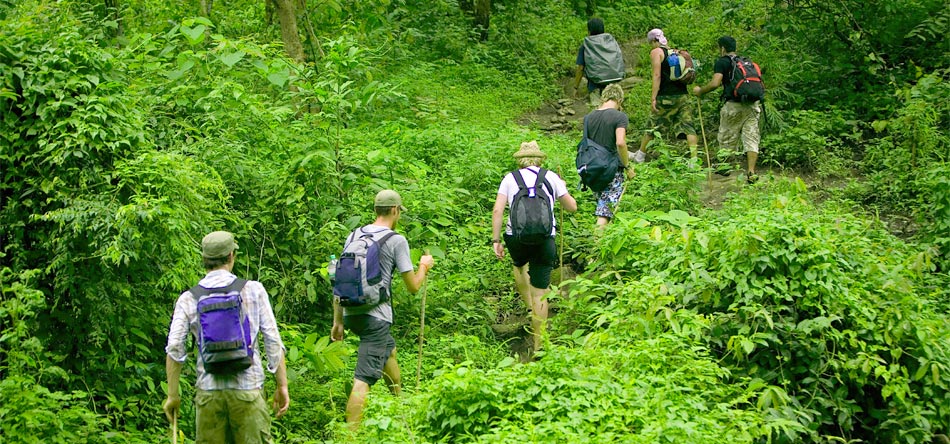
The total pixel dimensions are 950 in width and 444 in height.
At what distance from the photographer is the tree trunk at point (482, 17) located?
17.8 meters

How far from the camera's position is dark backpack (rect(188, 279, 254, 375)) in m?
5.23

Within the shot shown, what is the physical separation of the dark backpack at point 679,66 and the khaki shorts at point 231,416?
7.42 meters

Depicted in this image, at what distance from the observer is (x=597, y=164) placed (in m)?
8.98

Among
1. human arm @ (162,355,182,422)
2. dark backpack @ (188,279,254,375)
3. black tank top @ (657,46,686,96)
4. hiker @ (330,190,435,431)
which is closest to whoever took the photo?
dark backpack @ (188,279,254,375)

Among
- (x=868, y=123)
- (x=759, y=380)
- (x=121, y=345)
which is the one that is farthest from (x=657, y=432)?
(x=868, y=123)

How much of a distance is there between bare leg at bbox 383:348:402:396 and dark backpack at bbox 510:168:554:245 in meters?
1.55

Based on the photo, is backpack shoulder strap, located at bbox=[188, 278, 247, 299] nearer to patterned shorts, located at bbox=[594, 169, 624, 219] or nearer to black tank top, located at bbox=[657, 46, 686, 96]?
patterned shorts, located at bbox=[594, 169, 624, 219]

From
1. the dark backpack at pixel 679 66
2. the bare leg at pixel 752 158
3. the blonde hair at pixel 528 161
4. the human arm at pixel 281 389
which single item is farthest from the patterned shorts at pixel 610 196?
the human arm at pixel 281 389

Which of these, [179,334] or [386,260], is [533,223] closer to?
[386,260]

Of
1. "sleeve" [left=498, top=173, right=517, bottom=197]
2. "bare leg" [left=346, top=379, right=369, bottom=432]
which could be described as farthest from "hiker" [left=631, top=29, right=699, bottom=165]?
"bare leg" [left=346, top=379, right=369, bottom=432]

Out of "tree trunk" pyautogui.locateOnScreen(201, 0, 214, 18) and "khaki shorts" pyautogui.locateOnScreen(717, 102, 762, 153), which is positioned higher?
"tree trunk" pyautogui.locateOnScreen(201, 0, 214, 18)

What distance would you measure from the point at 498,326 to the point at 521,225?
161 centimetres

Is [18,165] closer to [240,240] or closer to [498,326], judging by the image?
[240,240]

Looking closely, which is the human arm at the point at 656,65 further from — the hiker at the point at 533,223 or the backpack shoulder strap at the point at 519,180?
the backpack shoulder strap at the point at 519,180
